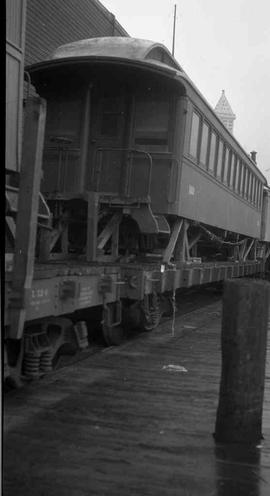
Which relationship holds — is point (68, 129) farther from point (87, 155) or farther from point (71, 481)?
point (71, 481)

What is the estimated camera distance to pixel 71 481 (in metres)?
3.44

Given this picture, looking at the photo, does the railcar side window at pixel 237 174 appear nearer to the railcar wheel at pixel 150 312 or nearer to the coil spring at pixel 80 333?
the railcar wheel at pixel 150 312

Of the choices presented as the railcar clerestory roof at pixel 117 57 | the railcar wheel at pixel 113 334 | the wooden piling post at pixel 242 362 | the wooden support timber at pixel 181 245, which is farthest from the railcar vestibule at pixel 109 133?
the wooden piling post at pixel 242 362

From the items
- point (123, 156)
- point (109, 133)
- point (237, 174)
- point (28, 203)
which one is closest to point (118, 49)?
point (109, 133)

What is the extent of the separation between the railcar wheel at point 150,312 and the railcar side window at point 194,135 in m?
2.14

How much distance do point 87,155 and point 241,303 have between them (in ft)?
16.7

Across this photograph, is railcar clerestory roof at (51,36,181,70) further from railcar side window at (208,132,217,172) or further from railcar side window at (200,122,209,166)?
railcar side window at (208,132,217,172)

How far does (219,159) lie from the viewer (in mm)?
11266

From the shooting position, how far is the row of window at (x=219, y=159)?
923 centimetres

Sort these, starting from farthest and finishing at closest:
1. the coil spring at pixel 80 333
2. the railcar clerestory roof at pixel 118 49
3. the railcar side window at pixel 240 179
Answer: the railcar side window at pixel 240 179 < the railcar clerestory roof at pixel 118 49 < the coil spring at pixel 80 333

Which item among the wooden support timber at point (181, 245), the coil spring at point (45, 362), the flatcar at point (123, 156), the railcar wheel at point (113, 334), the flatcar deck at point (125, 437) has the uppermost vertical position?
the flatcar at point (123, 156)

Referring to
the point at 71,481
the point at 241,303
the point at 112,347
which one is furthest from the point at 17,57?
the point at 112,347

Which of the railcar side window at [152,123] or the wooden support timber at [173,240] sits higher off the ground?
the railcar side window at [152,123]

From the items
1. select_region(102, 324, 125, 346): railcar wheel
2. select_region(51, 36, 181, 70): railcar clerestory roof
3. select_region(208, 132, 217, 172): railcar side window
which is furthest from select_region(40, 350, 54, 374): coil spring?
select_region(208, 132, 217, 172): railcar side window
